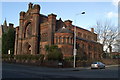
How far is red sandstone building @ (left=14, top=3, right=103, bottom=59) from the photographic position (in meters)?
56.7

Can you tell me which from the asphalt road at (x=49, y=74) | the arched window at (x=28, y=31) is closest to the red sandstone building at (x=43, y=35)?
the arched window at (x=28, y=31)

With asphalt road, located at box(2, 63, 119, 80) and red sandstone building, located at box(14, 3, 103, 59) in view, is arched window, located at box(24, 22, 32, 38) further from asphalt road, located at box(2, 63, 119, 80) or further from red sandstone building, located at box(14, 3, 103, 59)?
asphalt road, located at box(2, 63, 119, 80)

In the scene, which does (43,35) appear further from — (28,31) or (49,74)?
(49,74)

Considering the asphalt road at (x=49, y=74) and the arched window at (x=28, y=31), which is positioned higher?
the arched window at (x=28, y=31)

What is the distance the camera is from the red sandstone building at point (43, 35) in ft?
186

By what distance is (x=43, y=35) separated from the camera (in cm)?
6262

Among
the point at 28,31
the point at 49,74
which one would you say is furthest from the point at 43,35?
the point at 49,74

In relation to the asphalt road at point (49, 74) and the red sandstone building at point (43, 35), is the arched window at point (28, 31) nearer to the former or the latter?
the red sandstone building at point (43, 35)

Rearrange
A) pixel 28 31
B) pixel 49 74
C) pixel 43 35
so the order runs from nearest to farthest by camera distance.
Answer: pixel 49 74 → pixel 43 35 → pixel 28 31

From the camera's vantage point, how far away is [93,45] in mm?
76750

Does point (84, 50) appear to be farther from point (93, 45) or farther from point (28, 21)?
point (28, 21)

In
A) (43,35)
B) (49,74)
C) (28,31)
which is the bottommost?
(49,74)

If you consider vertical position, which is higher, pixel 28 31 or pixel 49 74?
pixel 28 31

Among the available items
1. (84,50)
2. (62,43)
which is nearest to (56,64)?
(62,43)
